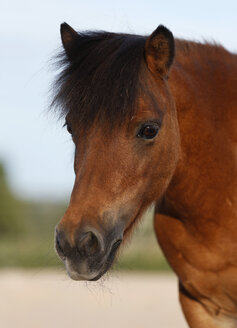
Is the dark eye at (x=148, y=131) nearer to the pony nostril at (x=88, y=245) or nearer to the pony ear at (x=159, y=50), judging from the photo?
the pony ear at (x=159, y=50)

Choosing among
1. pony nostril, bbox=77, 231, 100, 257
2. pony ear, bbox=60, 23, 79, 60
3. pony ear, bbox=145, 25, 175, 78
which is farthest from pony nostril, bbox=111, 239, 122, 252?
pony ear, bbox=60, 23, 79, 60

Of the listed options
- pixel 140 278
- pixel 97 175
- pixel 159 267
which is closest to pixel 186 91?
pixel 97 175

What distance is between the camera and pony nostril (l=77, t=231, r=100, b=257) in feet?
11.8

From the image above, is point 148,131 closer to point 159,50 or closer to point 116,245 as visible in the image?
point 159,50

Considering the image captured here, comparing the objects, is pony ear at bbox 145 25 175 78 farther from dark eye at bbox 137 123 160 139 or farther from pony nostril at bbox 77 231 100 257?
pony nostril at bbox 77 231 100 257

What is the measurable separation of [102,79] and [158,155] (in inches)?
25.0

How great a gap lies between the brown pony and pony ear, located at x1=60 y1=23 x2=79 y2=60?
0.01m

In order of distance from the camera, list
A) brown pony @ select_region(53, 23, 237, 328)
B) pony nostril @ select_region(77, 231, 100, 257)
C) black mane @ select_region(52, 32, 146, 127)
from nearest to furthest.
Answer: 1. pony nostril @ select_region(77, 231, 100, 257)
2. brown pony @ select_region(53, 23, 237, 328)
3. black mane @ select_region(52, 32, 146, 127)

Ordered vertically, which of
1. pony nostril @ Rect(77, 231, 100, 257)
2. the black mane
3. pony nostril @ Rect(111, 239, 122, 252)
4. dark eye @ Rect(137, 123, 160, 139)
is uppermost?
the black mane

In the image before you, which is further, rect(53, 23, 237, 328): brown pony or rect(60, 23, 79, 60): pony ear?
rect(60, 23, 79, 60): pony ear

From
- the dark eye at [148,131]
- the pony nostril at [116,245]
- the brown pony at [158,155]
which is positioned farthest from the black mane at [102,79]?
the pony nostril at [116,245]

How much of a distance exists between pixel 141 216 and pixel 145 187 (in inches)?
11.7

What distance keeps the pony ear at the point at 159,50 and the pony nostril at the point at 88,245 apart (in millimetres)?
1344

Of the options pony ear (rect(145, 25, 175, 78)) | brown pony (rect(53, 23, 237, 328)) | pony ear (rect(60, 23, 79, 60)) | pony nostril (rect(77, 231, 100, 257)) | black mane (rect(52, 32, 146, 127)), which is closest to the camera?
pony nostril (rect(77, 231, 100, 257))
